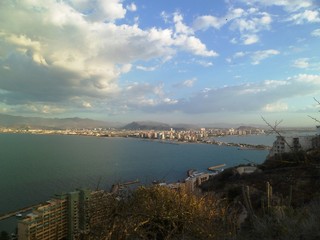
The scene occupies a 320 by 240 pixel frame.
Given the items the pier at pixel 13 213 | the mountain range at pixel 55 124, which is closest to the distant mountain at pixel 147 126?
the mountain range at pixel 55 124

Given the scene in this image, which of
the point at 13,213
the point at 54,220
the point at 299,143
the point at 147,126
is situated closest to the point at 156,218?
the point at 299,143

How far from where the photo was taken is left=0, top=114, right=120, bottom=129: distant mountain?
408ft

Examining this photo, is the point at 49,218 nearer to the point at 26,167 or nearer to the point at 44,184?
the point at 44,184

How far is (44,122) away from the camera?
5325 inches

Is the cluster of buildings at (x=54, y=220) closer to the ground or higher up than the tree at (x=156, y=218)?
closer to the ground

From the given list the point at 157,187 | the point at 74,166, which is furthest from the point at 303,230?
the point at 74,166

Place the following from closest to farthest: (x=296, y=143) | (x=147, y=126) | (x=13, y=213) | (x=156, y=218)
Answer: (x=296, y=143), (x=156, y=218), (x=13, y=213), (x=147, y=126)

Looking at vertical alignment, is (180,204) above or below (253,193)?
above

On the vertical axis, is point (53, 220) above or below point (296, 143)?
below

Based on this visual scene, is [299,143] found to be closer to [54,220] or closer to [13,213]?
[54,220]

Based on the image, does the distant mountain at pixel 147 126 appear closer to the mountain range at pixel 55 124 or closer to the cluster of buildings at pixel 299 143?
the mountain range at pixel 55 124

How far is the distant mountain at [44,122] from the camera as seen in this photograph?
408 ft

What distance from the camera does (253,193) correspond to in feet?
31.1

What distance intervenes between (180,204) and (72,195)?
5.47 metres
